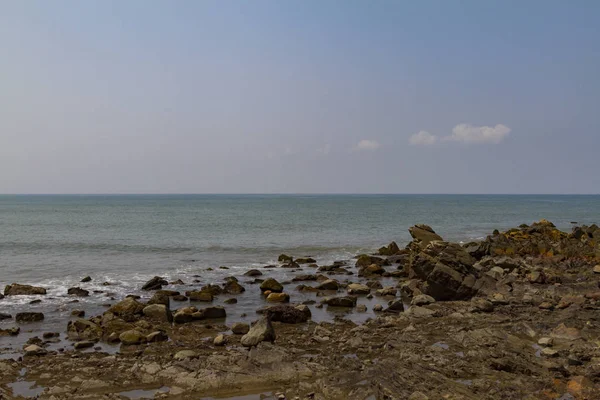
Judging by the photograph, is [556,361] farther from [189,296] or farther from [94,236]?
[94,236]

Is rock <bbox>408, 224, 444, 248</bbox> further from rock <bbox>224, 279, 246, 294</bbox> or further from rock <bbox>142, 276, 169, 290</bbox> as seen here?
rock <bbox>142, 276, 169, 290</bbox>

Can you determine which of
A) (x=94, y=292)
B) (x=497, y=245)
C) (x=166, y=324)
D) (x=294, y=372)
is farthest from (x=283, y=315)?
(x=497, y=245)

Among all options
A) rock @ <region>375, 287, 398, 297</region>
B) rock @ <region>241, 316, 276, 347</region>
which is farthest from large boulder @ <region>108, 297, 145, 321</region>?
rock @ <region>375, 287, 398, 297</region>

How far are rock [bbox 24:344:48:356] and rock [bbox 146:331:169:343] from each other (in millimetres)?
2692

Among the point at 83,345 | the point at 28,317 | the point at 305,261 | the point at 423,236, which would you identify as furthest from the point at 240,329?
the point at 305,261

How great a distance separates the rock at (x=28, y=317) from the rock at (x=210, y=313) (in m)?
5.74

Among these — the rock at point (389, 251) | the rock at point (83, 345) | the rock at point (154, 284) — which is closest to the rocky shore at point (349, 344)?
the rock at point (83, 345)

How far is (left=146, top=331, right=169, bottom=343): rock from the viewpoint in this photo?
13.8 metres

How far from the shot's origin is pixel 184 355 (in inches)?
470

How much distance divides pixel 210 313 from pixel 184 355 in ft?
16.1

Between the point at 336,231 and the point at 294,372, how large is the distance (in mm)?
48316

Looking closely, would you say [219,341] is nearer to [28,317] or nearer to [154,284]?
[28,317]

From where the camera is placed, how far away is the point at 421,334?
44.1 ft

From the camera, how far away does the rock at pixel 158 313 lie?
16.3 m
